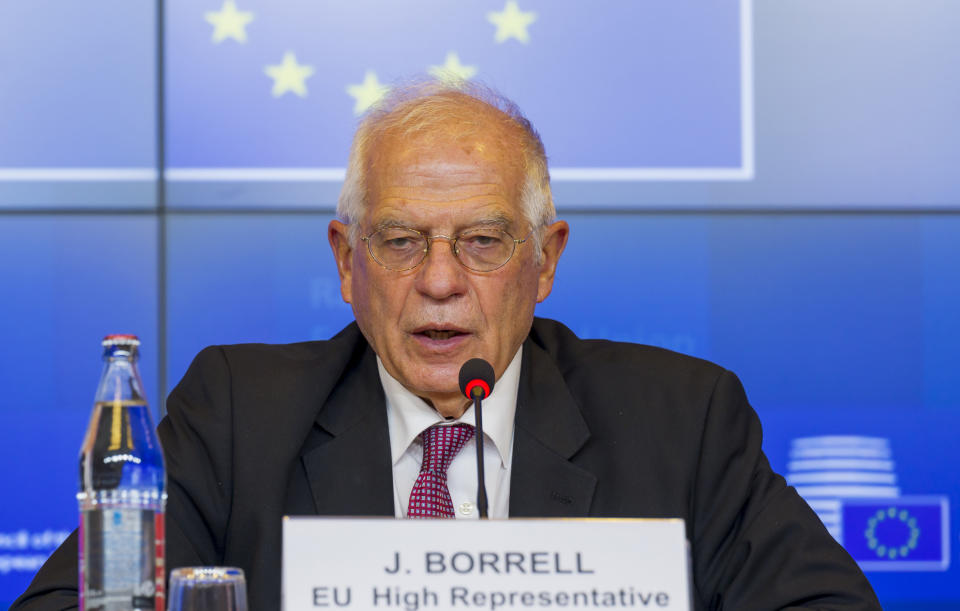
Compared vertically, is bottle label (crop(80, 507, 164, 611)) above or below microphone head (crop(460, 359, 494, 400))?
below

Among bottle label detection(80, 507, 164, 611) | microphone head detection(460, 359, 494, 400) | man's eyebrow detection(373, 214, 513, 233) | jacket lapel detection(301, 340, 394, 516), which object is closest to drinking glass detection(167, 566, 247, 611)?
bottle label detection(80, 507, 164, 611)

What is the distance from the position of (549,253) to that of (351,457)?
54cm

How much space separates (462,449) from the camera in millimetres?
2014

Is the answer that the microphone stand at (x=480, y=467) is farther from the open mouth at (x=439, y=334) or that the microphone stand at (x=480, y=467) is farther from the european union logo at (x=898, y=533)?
the european union logo at (x=898, y=533)

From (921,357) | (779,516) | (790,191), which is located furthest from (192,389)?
(921,357)

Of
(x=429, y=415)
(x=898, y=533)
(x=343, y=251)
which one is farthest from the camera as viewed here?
(x=898, y=533)

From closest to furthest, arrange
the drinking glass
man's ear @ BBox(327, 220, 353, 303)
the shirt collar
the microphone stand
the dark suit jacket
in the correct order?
the drinking glass → the microphone stand → the dark suit jacket → the shirt collar → man's ear @ BBox(327, 220, 353, 303)

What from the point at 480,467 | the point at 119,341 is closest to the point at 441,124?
the point at 480,467

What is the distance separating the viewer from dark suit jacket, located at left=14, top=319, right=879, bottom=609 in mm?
1910

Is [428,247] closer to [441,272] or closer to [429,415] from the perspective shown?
[441,272]

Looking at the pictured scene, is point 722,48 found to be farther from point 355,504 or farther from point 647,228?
point 355,504

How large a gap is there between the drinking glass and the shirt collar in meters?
0.86

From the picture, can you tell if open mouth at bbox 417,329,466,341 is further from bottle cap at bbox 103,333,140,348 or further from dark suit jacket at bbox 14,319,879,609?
bottle cap at bbox 103,333,140,348

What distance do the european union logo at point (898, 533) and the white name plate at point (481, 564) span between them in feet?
8.12
